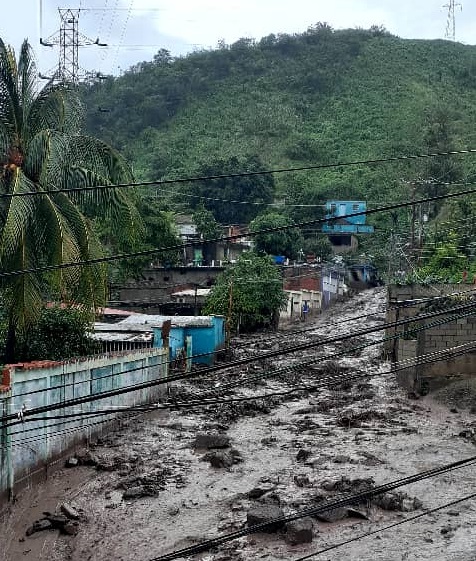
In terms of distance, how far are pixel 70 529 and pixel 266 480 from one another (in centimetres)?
411

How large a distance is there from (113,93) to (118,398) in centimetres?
7458

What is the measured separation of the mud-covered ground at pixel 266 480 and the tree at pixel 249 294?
1230cm

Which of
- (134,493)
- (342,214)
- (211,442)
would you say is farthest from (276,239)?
(134,493)

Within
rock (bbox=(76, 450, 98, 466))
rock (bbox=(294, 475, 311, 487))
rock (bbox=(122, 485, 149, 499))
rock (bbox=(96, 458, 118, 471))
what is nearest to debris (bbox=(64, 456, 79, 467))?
rock (bbox=(76, 450, 98, 466))

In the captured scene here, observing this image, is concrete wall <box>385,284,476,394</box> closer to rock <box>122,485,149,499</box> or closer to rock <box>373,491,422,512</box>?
rock <box>373,491,422,512</box>

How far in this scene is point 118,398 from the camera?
56.4 ft

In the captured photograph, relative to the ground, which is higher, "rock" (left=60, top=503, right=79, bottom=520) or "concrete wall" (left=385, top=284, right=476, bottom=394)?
"concrete wall" (left=385, top=284, right=476, bottom=394)

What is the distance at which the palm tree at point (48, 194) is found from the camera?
39.5 ft

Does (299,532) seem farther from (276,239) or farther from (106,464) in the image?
(276,239)

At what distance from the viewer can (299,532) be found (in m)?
10.5

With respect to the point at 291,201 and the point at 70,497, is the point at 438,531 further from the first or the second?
the point at 291,201

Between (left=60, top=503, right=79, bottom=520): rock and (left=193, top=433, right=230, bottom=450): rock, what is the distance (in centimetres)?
463

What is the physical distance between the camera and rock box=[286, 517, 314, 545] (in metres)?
10.5

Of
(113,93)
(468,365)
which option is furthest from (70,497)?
(113,93)
